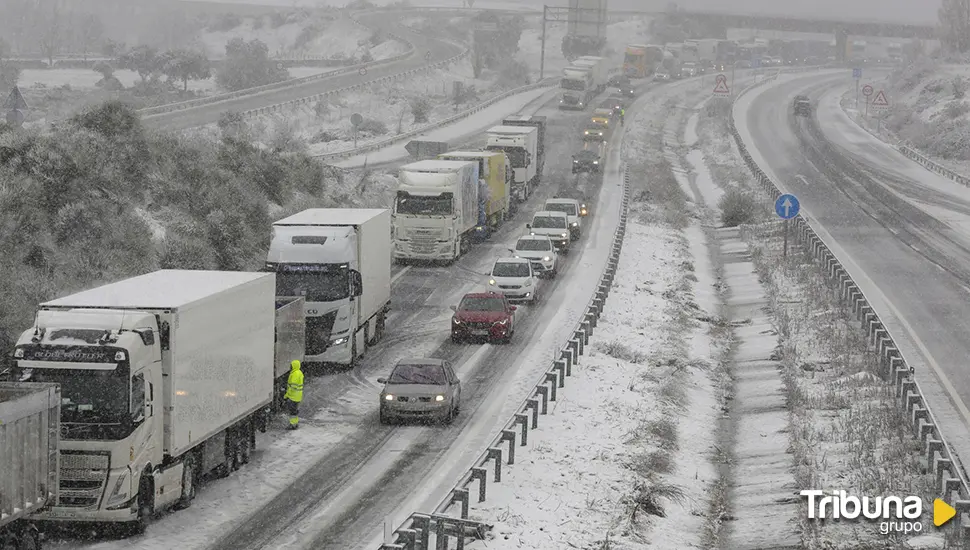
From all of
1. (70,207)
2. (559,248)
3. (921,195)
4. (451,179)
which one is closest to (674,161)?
(921,195)

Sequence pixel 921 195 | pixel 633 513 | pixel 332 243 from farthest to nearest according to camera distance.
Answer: pixel 921 195 < pixel 332 243 < pixel 633 513

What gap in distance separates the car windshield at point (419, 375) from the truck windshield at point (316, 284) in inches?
158

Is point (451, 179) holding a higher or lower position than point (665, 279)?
higher

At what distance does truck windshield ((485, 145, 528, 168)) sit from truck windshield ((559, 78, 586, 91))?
48.4m

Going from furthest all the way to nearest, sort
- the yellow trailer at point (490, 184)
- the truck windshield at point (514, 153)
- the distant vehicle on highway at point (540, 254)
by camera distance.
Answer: the truck windshield at point (514, 153), the yellow trailer at point (490, 184), the distant vehicle on highway at point (540, 254)

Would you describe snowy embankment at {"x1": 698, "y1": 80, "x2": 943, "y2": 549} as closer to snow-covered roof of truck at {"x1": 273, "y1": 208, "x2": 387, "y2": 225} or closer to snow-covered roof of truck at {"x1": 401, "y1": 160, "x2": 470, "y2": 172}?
snow-covered roof of truck at {"x1": 273, "y1": 208, "x2": 387, "y2": 225}

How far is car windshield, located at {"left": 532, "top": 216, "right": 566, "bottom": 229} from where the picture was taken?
54000 mm

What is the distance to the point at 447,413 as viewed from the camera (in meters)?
27.5

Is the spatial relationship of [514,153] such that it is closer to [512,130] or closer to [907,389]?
[512,130]

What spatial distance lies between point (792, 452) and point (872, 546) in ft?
21.7

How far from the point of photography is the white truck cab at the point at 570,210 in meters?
57.2

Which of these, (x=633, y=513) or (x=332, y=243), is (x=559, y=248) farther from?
(x=633, y=513)

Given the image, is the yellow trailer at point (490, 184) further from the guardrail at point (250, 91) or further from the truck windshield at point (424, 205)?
the guardrail at point (250, 91)

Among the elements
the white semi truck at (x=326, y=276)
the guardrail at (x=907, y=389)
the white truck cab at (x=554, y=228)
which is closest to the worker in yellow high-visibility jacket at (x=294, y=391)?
the white semi truck at (x=326, y=276)
